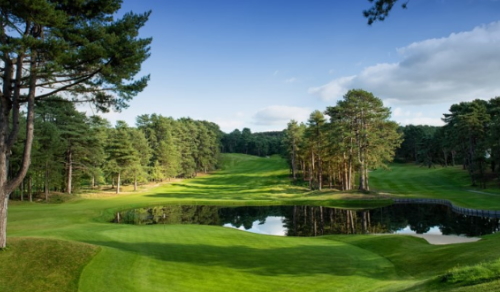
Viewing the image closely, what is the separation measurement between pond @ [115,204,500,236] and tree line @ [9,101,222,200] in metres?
14.3

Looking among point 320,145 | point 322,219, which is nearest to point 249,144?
point 320,145

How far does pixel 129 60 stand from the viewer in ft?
47.6

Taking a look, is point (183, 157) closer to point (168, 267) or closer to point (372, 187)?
point (372, 187)

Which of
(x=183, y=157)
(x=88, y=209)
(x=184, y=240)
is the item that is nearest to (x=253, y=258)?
(x=184, y=240)

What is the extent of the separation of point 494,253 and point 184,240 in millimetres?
15587

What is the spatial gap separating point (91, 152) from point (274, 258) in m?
45.2

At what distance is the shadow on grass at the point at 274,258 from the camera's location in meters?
14.7

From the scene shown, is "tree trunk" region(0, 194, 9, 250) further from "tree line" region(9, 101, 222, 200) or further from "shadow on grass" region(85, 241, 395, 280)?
"tree line" region(9, 101, 222, 200)

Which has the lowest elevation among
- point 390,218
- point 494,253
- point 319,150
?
point 390,218

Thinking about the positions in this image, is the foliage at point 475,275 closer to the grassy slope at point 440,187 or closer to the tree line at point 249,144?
the grassy slope at point 440,187

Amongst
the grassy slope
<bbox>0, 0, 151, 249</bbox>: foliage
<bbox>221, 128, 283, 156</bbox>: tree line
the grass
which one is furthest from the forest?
<bbox>221, 128, 283, 156</bbox>: tree line

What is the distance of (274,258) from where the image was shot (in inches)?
654

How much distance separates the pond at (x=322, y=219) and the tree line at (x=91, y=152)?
14.3 m

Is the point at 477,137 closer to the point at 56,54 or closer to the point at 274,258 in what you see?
the point at 274,258
